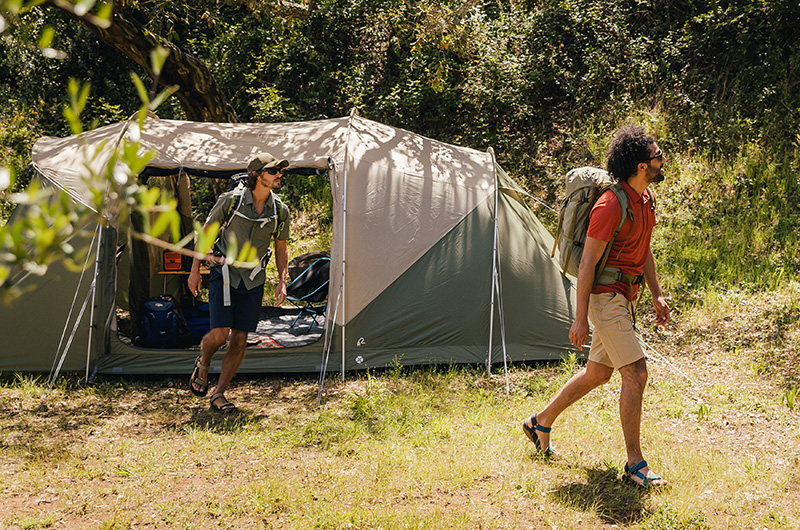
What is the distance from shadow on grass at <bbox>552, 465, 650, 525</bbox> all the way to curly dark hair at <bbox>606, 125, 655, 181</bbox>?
5.24 feet

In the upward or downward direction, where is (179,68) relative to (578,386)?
upward

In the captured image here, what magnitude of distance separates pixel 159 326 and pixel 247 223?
1732mm

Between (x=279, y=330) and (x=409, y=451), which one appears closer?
(x=409, y=451)

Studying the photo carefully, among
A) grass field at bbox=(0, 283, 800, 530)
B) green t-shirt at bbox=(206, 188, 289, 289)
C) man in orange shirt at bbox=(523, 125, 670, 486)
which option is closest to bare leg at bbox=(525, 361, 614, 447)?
man in orange shirt at bbox=(523, 125, 670, 486)

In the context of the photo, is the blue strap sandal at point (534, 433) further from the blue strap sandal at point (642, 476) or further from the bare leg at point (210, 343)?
the bare leg at point (210, 343)

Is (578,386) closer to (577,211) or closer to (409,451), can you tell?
(577,211)

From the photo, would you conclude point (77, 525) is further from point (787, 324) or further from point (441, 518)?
point (787, 324)

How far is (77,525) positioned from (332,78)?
8.94m

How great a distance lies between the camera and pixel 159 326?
19.9ft

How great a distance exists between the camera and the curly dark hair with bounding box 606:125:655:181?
3.57 metres

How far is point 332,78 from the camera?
1142 cm

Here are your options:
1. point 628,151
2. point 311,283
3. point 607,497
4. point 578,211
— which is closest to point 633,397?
point 607,497

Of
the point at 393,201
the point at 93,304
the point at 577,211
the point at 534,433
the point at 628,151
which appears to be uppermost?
the point at 628,151

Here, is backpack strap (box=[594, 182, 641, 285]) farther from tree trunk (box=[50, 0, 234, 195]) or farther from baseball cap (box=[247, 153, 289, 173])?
tree trunk (box=[50, 0, 234, 195])
